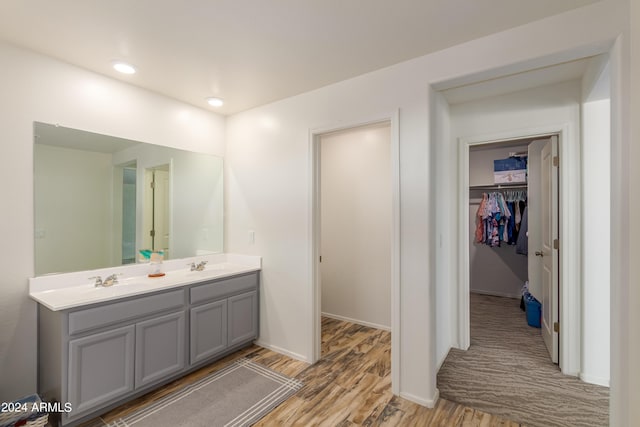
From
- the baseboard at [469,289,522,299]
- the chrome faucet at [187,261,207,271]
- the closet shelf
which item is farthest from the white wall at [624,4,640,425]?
the baseboard at [469,289,522,299]

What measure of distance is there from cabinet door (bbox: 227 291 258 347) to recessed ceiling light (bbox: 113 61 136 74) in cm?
205

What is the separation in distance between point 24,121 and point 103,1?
1106mm

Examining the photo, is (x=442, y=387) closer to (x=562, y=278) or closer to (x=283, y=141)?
(x=562, y=278)

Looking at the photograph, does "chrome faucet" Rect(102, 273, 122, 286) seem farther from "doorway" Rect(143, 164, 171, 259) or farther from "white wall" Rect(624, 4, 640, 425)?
"white wall" Rect(624, 4, 640, 425)

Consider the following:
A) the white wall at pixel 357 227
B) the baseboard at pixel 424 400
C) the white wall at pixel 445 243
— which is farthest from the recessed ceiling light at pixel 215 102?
the baseboard at pixel 424 400

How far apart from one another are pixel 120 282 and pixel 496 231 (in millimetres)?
5039

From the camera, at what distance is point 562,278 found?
254cm

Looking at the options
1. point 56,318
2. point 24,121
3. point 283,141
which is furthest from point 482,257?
point 24,121

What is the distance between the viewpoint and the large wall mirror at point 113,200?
2.20 m

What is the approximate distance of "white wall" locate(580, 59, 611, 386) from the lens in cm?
235

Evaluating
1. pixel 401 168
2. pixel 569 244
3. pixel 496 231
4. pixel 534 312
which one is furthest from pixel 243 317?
pixel 496 231

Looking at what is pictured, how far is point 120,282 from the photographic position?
249 centimetres

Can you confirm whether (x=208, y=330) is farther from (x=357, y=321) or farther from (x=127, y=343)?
(x=357, y=321)

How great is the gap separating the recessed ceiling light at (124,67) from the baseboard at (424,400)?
3188 millimetres
